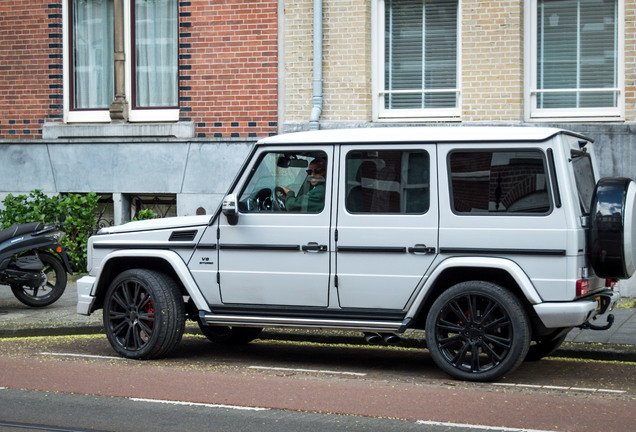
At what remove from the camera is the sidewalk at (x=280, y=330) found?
9102mm

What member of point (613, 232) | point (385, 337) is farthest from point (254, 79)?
point (613, 232)

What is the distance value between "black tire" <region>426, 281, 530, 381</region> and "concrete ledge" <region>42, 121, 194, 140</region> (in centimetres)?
793

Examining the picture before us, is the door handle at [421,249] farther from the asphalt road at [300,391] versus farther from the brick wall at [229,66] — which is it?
the brick wall at [229,66]

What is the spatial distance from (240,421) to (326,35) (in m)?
8.80

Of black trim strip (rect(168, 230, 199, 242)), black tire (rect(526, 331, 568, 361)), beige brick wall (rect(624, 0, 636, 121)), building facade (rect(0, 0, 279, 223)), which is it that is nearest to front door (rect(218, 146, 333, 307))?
black trim strip (rect(168, 230, 199, 242))

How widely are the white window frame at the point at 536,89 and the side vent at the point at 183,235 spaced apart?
21.6ft

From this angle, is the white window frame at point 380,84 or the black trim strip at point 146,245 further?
the white window frame at point 380,84

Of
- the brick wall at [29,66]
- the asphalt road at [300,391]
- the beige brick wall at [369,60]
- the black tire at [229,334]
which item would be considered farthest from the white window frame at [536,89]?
the brick wall at [29,66]

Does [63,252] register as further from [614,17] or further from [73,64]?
[614,17]

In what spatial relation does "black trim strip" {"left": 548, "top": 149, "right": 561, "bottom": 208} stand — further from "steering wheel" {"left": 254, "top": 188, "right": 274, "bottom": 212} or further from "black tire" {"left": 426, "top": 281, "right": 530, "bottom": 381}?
"steering wheel" {"left": 254, "top": 188, "right": 274, "bottom": 212}

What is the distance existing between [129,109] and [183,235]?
7.19 meters

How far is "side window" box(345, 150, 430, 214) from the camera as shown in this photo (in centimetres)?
798

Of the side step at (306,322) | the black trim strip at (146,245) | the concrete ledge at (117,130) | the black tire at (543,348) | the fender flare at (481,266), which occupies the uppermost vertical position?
the concrete ledge at (117,130)

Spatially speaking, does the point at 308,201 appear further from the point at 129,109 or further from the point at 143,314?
the point at 129,109
